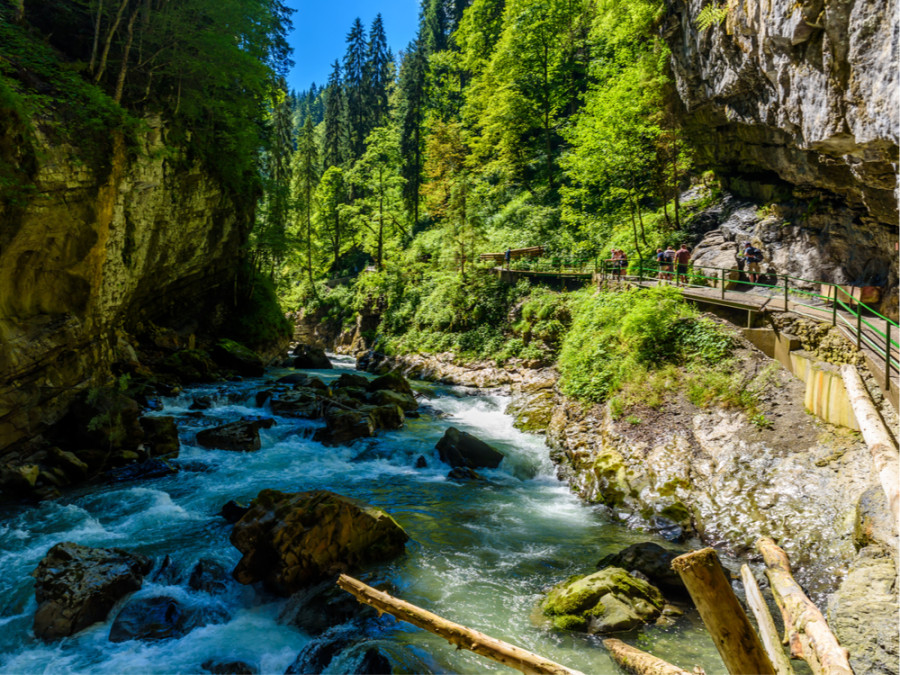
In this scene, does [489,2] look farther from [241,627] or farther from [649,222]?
[241,627]

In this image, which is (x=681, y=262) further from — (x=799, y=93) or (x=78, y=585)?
(x=78, y=585)

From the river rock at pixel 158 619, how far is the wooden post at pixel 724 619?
7.03m

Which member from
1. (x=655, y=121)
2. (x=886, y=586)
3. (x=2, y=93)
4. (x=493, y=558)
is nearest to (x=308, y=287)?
(x=655, y=121)

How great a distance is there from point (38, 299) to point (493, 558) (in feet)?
39.6

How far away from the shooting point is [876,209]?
42.8 ft

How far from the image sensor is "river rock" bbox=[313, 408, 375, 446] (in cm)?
1540

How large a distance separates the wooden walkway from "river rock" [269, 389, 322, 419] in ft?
41.1

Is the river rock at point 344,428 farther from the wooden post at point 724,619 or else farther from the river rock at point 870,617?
the wooden post at point 724,619

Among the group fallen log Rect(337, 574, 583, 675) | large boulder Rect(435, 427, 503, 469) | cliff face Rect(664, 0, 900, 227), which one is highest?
cliff face Rect(664, 0, 900, 227)

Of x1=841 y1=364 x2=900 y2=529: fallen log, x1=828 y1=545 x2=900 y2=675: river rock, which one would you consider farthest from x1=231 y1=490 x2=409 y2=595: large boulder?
x1=841 y1=364 x2=900 y2=529: fallen log

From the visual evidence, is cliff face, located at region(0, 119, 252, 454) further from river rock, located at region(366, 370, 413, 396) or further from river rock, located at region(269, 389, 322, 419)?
river rock, located at region(366, 370, 413, 396)

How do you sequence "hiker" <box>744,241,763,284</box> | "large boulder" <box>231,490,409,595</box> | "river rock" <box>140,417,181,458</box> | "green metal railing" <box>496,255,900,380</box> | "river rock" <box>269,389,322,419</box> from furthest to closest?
"hiker" <box>744,241,763,284</box> < "river rock" <box>269,389,322,419</box> < "river rock" <box>140,417,181,458</box> < "green metal railing" <box>496,255,900,380</box> < "large boulder" <box>231,490,409,595</box>

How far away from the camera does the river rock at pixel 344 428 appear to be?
1540cm

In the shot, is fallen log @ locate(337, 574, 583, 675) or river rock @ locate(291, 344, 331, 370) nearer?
fallen log @ locate(337, 574, 583, 675)
